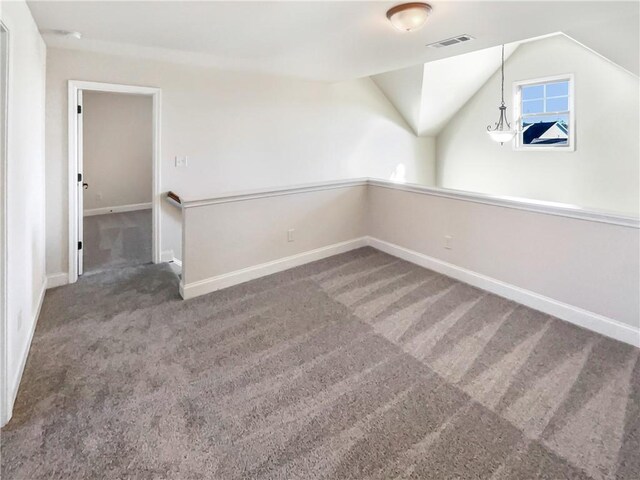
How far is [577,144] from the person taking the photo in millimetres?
5656

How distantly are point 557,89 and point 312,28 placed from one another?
5.01 m

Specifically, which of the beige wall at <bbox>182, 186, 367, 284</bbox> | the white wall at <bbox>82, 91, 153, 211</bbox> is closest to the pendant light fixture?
the beige wall at <bbox>182, 186, 367, 284</bbox>

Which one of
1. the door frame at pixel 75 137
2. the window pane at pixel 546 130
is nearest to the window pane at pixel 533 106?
the window pane at pixel 546 130

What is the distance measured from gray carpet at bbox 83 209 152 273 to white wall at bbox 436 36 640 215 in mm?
5895

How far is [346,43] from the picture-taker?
10.8 feet

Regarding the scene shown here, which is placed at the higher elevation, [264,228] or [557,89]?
[557,89]

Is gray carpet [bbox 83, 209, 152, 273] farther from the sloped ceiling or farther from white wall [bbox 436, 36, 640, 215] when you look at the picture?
white wall [bbox 436, 36, 640, 215]

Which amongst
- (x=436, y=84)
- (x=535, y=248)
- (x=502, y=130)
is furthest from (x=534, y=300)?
(x=436, y=84)

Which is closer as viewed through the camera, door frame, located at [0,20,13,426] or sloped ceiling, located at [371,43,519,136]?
door frame, located at [0,20,13,426]

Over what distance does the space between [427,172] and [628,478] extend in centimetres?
655

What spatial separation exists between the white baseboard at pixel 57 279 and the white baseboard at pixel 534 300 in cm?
350

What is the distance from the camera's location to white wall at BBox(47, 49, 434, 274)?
11.3ft

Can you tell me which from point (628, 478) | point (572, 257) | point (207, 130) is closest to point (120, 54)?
point (207, 130)

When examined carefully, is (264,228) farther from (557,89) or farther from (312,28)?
(557,89)
